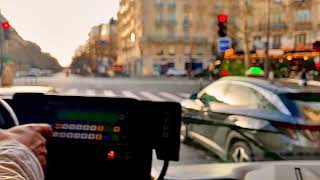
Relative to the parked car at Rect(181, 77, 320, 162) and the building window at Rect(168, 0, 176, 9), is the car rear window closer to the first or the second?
the parked car at Rect(181, 77, 320, 162)

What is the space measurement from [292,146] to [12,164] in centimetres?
430

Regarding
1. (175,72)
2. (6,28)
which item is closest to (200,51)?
(175,72)

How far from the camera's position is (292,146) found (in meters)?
5.07

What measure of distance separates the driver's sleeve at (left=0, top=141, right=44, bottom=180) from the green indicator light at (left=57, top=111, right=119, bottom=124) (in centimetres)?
92

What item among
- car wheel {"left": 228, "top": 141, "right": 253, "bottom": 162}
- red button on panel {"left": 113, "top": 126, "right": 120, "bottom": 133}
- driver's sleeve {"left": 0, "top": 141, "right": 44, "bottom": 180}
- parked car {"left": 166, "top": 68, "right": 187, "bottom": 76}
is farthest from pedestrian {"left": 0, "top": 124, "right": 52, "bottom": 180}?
parked car {"left": 166, "top": 68, "right": 187, "bottom": 76}

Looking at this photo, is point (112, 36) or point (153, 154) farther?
point (112, 36)

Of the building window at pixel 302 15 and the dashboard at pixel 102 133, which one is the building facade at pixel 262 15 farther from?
the dashboard at pixel 102 133

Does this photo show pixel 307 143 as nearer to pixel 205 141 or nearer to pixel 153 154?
pixel 205 141

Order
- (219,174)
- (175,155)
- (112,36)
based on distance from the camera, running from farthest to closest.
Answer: (112,36) < (219,174) < (175,155)

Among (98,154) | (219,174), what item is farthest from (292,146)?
(98,154)

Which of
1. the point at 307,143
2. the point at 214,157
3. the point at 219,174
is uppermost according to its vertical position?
the point at 219,174

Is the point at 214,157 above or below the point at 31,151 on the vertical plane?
below

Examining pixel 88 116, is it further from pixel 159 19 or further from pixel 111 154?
pixel 159 19

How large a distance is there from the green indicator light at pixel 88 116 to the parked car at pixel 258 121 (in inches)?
127
